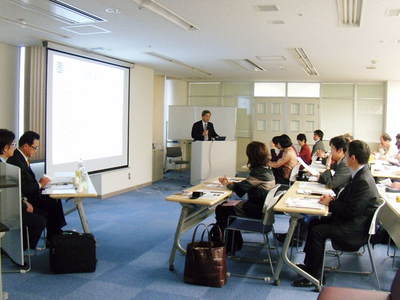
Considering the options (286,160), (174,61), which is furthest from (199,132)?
(286,160)

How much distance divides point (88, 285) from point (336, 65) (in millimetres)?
6800

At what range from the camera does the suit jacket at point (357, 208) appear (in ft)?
11.4

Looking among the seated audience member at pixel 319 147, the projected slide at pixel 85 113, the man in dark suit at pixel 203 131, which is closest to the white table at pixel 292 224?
the projected slide at pixel 85 113

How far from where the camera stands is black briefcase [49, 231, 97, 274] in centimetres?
387

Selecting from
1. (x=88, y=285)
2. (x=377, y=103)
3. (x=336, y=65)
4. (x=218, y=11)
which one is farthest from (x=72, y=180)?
(x=377, y=103)

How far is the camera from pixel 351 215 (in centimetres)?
351

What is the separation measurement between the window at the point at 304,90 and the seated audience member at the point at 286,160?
19.6 feet

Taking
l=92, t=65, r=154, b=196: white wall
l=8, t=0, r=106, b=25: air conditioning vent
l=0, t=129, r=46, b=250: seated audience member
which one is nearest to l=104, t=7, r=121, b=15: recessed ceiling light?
l=8, t=0, r=106, b=25: air conditioning vent

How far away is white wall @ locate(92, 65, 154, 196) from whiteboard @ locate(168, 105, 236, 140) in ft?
5.34

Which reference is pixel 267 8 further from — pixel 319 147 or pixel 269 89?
pixel 269 89

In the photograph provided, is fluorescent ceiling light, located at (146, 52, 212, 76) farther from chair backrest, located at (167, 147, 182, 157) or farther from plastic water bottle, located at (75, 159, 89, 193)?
plastic water bottle, located at (75, 159, 89, 193)

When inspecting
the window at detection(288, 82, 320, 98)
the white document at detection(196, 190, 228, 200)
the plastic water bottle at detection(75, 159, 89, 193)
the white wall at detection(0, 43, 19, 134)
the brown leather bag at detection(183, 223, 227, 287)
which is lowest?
the brown leather bag at detection(183, 223, 227, 287)

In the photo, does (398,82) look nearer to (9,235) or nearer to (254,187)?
(254,187)

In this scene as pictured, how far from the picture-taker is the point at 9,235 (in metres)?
4.08
